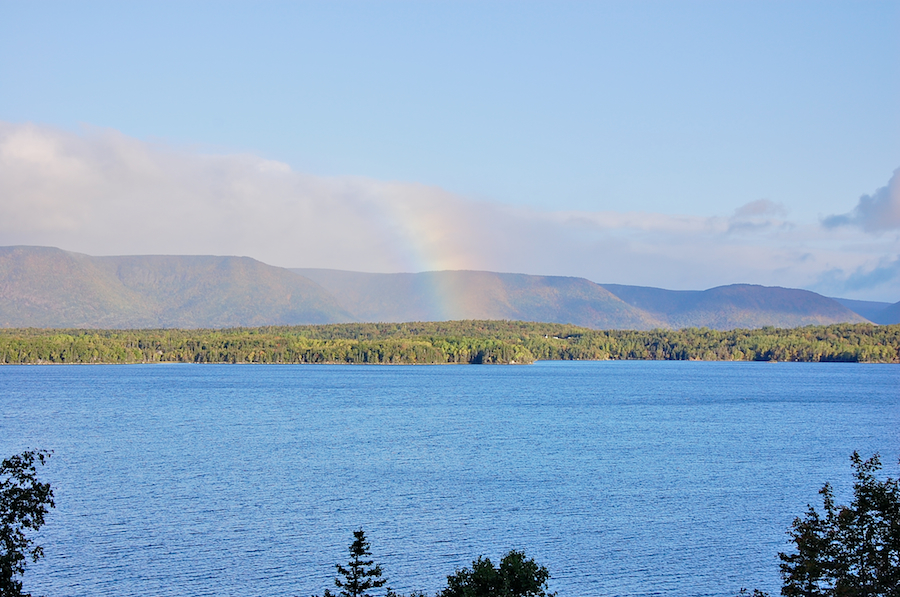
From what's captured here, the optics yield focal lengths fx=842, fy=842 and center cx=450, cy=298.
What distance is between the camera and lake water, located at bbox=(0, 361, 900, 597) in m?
31.0

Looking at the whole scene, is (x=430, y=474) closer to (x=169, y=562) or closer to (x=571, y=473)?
(x=571, y=473)

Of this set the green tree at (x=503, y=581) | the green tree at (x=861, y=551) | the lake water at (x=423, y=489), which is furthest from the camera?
the lake water at (x=423, y=489)

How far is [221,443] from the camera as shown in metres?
64.8

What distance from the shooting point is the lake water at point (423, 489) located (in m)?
31.0

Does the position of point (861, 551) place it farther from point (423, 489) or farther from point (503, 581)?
point (423, 489)

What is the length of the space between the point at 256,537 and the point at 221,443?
31489 mm

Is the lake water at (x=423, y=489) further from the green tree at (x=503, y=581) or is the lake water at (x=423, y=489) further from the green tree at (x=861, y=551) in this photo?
the green tree at (x=503, y=581)

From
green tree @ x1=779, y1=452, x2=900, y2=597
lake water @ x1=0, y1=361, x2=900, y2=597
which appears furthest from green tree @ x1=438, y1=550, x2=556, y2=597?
lake water @ x1=0, y1=361, x2=900, y2=597

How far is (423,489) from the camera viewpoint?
4503 centimetres

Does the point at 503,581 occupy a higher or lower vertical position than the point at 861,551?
lower

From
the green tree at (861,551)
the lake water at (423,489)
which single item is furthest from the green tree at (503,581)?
the lake water at (423,489)

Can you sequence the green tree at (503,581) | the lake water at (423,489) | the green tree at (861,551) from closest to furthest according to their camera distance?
the green tree at (503,581) < the green tree at (861,551) < the lake water at (423,489)

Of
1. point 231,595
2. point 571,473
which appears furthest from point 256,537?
point 571,473

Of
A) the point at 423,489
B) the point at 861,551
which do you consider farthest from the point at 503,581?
the point at 423,489
